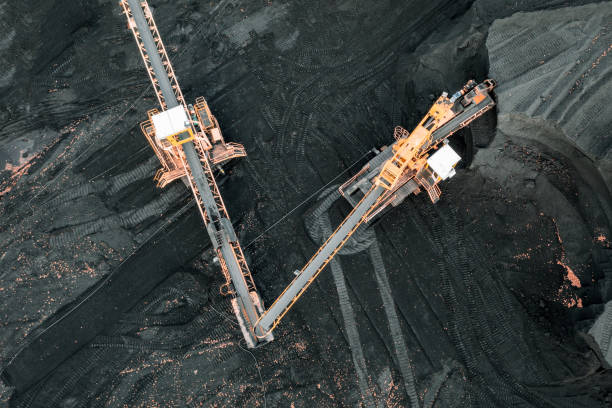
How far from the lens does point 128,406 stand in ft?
44.1

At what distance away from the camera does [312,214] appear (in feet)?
45.9

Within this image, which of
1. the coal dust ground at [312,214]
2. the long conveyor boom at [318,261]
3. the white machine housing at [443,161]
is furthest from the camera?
the coal dust ground at [312,214]

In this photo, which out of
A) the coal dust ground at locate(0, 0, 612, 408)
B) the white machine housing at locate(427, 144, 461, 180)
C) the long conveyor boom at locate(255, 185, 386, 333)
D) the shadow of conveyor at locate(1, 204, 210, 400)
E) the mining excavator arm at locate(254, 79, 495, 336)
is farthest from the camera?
the shadow of conveyor at locate(1, 204, 210, 400)

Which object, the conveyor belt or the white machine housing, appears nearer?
the white machine housing

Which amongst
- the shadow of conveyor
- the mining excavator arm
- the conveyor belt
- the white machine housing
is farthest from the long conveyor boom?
the shadow of conveyor

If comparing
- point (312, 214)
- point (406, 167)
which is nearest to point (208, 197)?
point (312, 214)

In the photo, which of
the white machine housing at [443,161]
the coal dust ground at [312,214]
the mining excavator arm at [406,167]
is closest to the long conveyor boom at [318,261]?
the mining excavator arm at [406,167]

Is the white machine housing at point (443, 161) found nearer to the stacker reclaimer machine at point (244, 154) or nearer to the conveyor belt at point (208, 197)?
the stacker reclaimer machine at point (244, 154)

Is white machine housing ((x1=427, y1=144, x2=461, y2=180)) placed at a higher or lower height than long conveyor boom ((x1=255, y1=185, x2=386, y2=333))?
higher

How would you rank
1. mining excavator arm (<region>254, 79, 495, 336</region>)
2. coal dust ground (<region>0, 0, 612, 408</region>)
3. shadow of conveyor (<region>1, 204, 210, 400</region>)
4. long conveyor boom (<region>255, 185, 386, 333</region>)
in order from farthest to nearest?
shadow of conveyor (<region>1, 204, 210, 400</region>)
coal dust ground (<region>0, 0, 612, 408</region>)
long conveyor boom (<region>255, 185, 386, 333</region>)
mining excavator arm (<region>254, 79, 495, 336</region>)

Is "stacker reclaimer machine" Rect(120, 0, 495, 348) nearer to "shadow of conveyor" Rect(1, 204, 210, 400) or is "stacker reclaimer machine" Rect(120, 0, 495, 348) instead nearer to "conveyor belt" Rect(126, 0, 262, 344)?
"conveyor belt" Rect(126, 0, 262, 344)

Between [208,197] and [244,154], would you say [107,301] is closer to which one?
[208,197]

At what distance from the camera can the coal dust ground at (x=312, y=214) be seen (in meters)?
→ 12.6

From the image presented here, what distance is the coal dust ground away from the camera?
41.4ft
